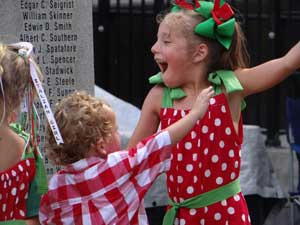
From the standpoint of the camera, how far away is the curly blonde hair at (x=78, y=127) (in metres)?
3.17

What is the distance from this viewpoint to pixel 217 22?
11.8ft

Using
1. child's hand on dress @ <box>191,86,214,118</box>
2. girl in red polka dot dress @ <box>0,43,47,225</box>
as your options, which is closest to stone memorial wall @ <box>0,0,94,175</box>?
girl in red polka dot dress @ <box>0,43,47,225</box>

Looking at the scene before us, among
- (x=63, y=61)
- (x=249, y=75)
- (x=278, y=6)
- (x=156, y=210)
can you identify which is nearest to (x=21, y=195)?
(x=249, y=75)

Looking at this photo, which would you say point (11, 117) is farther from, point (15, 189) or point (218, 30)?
point (218, 30)

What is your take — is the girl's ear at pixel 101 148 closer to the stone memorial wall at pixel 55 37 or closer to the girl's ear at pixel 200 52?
the girl's ear at pixel 200 52

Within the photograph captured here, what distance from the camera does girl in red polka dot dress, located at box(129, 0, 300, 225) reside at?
361 cm

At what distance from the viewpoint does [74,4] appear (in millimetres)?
4617

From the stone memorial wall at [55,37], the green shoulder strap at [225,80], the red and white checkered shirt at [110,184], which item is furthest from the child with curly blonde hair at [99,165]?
the stone memorial wall at [55,37]

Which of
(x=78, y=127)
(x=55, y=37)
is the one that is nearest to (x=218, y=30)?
(x=78, y=127)

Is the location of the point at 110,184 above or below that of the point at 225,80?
below

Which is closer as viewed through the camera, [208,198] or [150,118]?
[208,198]

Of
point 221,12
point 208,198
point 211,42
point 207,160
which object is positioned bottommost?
point 208,198

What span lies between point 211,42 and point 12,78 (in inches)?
35.5

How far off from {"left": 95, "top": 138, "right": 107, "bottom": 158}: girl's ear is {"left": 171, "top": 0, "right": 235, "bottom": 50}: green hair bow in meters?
0.70
